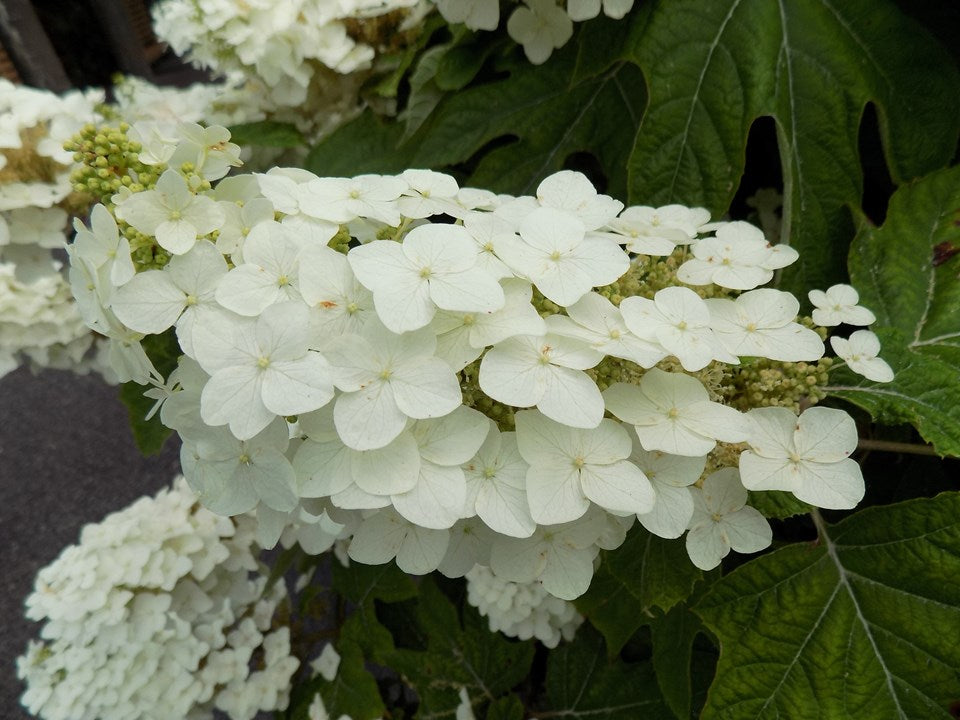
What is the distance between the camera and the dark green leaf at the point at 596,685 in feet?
2.37

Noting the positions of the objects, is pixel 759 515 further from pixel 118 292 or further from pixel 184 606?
pixel 184 606

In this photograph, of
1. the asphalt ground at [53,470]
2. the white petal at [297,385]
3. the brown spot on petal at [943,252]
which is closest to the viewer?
the white petal at [297,385]

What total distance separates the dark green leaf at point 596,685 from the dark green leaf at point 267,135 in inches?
26.1

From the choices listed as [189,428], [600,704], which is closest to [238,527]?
[600,704]

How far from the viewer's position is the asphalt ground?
1444mm

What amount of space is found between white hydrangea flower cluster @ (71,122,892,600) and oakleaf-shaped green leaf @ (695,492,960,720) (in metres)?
0.12

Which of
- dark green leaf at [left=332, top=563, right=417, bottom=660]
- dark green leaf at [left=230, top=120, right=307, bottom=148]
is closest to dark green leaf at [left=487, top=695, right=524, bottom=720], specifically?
dark green leaf at [left=332, top=563, right=417, bottom=660]

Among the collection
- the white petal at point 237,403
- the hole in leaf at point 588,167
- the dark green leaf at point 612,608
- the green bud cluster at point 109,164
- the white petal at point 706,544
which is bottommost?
the dark green leaf at point 612,608

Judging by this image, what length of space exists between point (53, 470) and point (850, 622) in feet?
5.49

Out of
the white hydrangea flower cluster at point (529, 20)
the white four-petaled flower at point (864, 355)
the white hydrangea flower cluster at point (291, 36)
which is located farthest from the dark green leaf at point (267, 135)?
the white four-petaled flower at point (864, 355)

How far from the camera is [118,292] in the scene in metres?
0.34

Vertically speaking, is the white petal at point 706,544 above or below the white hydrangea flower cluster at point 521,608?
above

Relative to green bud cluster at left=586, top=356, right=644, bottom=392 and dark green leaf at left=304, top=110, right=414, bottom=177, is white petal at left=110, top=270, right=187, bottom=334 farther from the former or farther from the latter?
dark green leaf at left=304, top=110, right=414, bottom=177

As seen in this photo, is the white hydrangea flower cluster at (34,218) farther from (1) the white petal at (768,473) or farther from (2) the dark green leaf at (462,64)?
(1) the white petal at (768,473)
